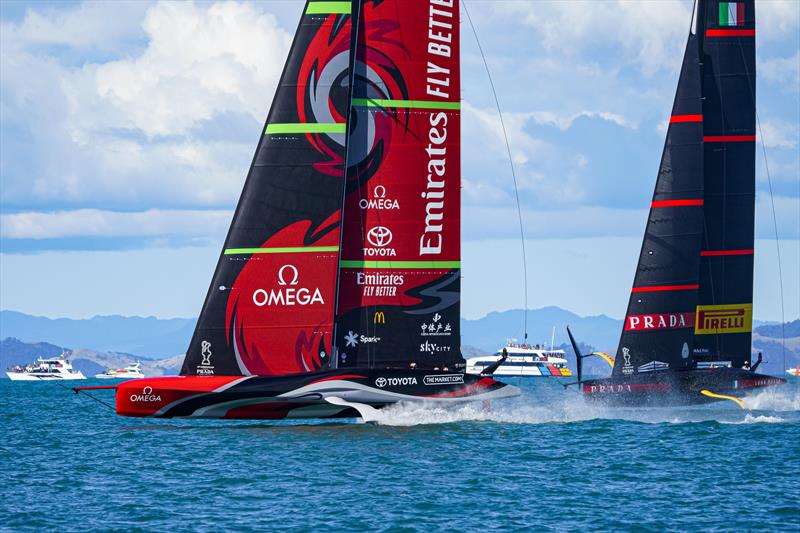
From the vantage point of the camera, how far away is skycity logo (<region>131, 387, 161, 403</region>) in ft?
104

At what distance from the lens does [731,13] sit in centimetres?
4428

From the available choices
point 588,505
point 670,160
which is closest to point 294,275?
point 588,505

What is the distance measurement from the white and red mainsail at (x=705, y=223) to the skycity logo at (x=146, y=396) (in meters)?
18.7

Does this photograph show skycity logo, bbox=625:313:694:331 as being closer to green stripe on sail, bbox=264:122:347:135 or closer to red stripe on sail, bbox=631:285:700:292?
red stripe on sail, bbox=631:285:700:292

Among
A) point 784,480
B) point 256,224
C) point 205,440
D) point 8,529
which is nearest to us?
point 8,529

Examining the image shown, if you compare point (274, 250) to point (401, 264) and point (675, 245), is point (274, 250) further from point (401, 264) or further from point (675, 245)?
point (675, 245)

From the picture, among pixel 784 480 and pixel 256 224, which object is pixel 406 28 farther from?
pixel 784 480

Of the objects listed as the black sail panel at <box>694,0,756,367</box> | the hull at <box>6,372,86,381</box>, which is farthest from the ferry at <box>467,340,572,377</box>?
the black sail panel at <box>694,0,756,367</box>

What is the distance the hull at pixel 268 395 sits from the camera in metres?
31.9

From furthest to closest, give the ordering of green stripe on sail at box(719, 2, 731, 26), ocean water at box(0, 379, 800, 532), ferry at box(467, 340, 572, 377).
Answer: ferry at box(467, 340, 572, 377)
green stripe on sail at box(719, 2, 731, 26)
ocean water at box(0, 379, 800, 532)

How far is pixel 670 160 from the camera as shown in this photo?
143 feet

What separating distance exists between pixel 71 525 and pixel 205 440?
516 inches

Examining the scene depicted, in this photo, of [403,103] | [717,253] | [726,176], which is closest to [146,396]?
[403,103]

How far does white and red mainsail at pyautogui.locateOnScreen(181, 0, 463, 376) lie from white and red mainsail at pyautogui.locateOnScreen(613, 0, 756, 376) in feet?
38.3
